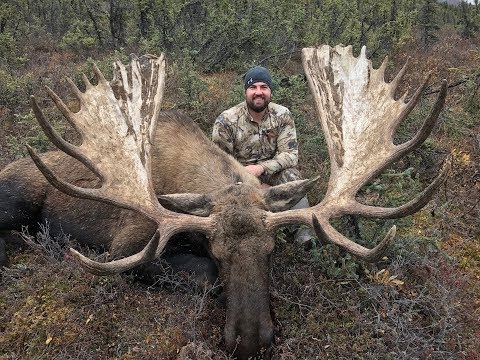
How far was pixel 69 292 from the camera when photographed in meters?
4.19

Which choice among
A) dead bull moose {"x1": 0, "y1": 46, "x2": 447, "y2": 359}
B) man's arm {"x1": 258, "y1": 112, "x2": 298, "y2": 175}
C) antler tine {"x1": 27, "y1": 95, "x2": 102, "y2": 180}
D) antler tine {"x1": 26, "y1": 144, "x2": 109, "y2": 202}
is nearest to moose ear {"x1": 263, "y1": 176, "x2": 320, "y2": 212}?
dead bull moose {"x1": 0, "y1": 46, "x2": 447, "y2": 359}

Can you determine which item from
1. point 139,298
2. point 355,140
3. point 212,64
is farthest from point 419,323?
point 212,64

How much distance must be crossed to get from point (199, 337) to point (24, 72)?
7.60 meters

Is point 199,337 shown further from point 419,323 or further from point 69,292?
point 419,323

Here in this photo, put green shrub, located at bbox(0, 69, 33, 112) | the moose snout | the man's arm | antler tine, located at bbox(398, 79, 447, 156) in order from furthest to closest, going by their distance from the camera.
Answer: green shrub, located at bbox(0, 69, 33, 112) → the man's arm → antler tine, located at bbox(398, 79, 447, 156) → the moose snout

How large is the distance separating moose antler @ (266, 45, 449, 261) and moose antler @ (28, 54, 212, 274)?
940mm

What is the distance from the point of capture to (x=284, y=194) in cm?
423

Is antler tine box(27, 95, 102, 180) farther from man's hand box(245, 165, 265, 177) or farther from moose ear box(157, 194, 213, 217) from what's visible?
man's hand box(245, 165, 265, 177)

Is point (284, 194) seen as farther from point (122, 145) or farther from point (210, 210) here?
point (122, 145)

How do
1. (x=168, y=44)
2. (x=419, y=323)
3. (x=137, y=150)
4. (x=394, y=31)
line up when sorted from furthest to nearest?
1. (x=394, y=31)
2. (x=168, y=44)
3. (x=137, y=150)
4. (x=419, y=323)

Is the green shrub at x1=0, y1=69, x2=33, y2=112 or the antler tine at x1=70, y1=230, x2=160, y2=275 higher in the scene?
the antler tine at x1=70, y1=230, x2=160, y2=275

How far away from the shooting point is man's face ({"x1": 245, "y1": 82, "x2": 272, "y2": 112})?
5812 mm

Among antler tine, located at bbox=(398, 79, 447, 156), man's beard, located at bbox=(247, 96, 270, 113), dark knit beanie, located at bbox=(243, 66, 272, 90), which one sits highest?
antler tine, located at bbox=(398, 79, 447, 156)

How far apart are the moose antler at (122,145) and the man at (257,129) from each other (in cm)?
116
